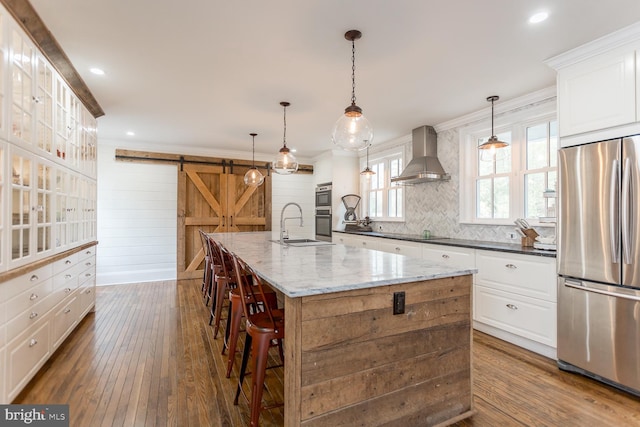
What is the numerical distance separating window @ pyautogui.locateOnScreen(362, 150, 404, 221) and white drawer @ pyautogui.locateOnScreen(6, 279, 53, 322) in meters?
4.65

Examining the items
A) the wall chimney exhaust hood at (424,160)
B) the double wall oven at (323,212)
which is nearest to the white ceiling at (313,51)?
the wall chimney exhaust hood at (424,160)

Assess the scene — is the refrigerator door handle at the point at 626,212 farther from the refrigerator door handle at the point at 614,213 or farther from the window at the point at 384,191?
the window at the point at 384,191

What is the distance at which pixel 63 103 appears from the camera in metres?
2.91

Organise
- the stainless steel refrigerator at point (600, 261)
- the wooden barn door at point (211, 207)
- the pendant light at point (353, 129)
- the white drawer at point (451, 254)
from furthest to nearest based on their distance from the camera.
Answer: the wooden barn door at point (211, 207) → the white drawer at point (451, 254) → the pendant light at point (353, 129) → the stainless steel refrigerator at point (600, 261)

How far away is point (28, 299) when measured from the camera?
216 cm

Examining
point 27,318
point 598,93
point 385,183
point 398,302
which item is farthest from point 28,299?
point 385,183

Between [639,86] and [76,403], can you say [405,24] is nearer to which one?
[639,86]

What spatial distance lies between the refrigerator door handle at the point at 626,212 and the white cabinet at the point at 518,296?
1.76ft

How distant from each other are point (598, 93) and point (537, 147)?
1.23 m

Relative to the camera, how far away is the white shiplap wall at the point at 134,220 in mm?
5578

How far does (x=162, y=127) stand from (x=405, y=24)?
4.01 m

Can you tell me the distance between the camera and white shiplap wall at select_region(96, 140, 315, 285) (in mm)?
5578

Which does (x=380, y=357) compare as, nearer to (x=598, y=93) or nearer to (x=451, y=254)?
(x=451, y=254)

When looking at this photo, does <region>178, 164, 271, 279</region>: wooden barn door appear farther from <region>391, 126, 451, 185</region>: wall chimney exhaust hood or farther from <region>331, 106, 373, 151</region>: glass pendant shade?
<region>331, 106, 373, 151</region>: glass pendant shade
